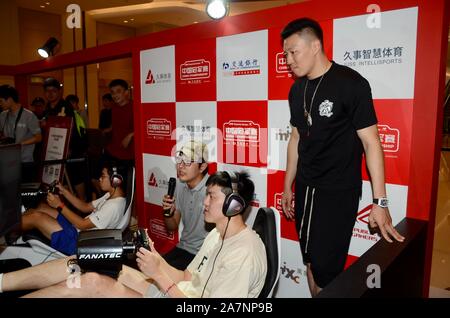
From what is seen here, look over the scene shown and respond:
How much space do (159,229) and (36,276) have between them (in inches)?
58.2

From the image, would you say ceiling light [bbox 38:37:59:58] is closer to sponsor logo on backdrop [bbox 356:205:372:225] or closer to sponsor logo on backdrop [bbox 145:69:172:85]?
sponsor logo on backdrop [bbox 145:69:172:85]

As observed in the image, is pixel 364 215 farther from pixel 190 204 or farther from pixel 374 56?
pixel 190 204

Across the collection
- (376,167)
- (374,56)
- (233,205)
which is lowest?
(233,205)

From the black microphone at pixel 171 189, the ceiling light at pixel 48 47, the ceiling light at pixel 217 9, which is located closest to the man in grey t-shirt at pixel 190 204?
the black microphone at pixel 171 189

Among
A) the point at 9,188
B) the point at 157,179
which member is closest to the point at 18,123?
the point at 157,179

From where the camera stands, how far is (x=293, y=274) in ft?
7.27

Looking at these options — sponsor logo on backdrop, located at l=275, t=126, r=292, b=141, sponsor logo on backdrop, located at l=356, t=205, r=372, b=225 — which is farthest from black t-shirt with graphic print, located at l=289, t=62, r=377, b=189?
sponsor logo on backdrop, located at l=275, t=126, r=292, b=141

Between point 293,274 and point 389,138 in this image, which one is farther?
point 293,274

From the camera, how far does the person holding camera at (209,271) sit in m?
1.28

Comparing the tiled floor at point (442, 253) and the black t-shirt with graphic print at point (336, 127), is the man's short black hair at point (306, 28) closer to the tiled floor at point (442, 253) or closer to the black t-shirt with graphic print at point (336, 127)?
the black t-shirt with graphic print at point (336, 127)
